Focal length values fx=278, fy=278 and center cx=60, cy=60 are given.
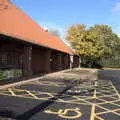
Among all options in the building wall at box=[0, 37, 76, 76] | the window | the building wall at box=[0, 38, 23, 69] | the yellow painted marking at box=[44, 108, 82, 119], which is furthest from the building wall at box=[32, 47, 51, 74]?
the yellow painted marking at box=[44, 108, 82, 119]

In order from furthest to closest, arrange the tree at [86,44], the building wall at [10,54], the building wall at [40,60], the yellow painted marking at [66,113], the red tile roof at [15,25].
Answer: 1. the tree at [86,44]
2. the building wall at [40,60]
3. the building wall at [10,54]
4. the red tile roof at [15,25]
5. the yellow painted marking at [66,113]

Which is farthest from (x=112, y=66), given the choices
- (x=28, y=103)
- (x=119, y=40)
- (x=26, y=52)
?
(x=28, y=103)

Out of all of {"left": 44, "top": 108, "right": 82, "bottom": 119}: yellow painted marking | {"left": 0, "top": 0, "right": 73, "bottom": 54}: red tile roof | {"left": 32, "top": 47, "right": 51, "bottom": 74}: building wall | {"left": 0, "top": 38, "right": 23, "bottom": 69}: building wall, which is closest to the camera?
{"left": 44, "top": 108, "right": 82, "bottom": 119}: yellow painted marking

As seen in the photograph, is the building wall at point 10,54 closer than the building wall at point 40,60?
Yes

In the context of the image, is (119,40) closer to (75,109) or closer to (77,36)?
(77,36)

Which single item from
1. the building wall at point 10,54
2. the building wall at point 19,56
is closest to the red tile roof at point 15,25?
the building wall at point 19,56

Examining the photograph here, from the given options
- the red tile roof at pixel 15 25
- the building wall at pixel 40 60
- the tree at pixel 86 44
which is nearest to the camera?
the red tile roof at pixel 15 25

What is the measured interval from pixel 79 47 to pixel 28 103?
149 feet

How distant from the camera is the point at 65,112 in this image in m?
9.55

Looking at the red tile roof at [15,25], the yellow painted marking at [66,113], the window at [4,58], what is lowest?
the yellow painted marking at [66,113]

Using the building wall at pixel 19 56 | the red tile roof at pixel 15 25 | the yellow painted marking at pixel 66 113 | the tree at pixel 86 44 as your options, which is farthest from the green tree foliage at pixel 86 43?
the yellow painted marking at pixel 66 113

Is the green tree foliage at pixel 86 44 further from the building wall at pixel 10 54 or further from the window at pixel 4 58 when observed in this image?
the window at pixel 4 58

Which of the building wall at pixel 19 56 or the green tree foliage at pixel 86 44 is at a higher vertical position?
the green tree foliage at pixel 86 44

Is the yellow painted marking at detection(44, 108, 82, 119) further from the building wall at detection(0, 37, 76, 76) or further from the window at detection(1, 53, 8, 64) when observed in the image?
the window at detection(1, 53, 8, 64)
